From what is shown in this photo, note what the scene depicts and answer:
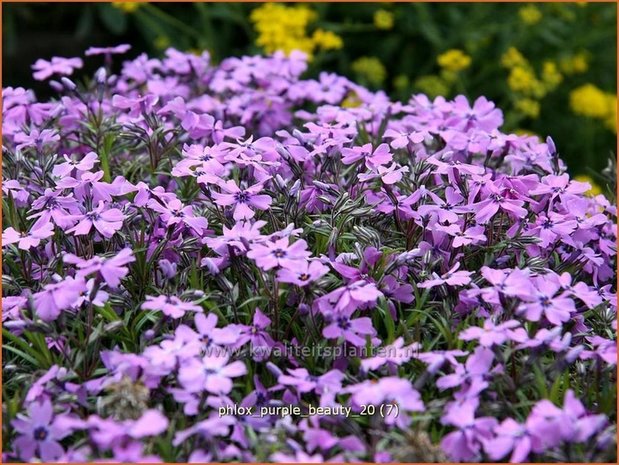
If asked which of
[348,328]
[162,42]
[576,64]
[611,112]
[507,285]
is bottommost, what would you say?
[611,112]

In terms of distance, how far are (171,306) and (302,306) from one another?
31 cm

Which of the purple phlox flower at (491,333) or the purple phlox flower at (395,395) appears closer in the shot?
the purple phlox flower at (395,395)

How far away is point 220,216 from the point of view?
2.18 meters

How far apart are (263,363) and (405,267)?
466mm

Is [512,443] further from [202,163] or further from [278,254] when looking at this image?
[202,163]

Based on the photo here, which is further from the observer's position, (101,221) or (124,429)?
(101,221)

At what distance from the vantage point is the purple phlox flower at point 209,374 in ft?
5.43

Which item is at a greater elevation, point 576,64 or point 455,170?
point 455,170

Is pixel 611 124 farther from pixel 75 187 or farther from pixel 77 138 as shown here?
pixel 75 187

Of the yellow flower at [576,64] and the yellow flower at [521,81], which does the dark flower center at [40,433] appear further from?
the yellow flower at [576,64]

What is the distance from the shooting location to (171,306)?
1846 mm

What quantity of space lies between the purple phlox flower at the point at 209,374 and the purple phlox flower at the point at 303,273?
8.9 inches

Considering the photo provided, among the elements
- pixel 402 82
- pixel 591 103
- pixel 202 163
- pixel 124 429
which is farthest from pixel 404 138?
pixel 591 103

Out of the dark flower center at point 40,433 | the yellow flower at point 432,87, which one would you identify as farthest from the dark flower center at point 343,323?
the yellow flower at point 432,87
